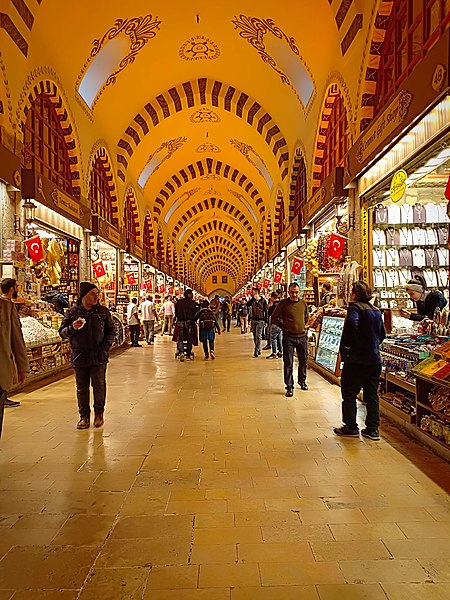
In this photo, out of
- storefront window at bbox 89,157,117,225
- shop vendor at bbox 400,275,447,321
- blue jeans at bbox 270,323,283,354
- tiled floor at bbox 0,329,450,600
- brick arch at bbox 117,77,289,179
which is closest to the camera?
tiled floor at bbox 0,329,450,600

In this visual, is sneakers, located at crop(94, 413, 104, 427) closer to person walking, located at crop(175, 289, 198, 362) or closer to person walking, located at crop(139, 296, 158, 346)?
person walking, located at crop(175, 289, 198, 362)

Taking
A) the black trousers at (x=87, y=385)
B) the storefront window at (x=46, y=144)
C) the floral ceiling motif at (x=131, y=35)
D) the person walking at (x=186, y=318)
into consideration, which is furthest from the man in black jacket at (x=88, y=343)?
the floral ceiling motif at (x=131, y=35)

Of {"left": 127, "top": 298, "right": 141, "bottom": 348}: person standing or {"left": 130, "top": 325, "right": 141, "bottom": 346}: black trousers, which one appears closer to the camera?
{"left": 127, "top": 298, "right": 141, "bottom": 348}: person standing

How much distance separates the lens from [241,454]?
3.93 meters

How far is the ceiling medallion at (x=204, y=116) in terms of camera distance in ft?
49.1

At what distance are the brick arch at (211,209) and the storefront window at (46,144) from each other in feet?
53.2

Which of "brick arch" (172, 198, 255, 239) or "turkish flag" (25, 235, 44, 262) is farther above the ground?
"brick arch" (172, 198, 255, 239)

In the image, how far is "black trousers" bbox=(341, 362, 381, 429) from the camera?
169 inches

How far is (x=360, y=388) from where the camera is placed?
437cm

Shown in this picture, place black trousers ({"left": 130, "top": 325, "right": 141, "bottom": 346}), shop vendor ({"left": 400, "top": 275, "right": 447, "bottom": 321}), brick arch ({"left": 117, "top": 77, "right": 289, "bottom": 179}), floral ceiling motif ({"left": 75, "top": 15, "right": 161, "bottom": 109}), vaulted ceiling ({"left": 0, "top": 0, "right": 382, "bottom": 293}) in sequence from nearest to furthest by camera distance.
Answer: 1. shop vendor ({"left": 400, "top": 275, "right": 447, "bottom": 321})
2. vaulted ceiling ({"left": 0, "top": 0, "right": 382, "bottom": 293})
3. floral ceiling motif ({"left": 75, "top": 15, "right": 161, "bottom": 109})
4. brick arch ({"left": 117, "top": 77, "right": 289, "bottom": 179})
5. black trousers ({"left": 130, "top": 325, "right": 141, "bottom": 346})

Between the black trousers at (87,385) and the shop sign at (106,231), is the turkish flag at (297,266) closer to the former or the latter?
the shop sign at (106,231)

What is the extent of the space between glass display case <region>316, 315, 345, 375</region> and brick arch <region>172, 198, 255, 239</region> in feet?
62.6

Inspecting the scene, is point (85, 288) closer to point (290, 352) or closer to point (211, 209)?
point (290, 352)

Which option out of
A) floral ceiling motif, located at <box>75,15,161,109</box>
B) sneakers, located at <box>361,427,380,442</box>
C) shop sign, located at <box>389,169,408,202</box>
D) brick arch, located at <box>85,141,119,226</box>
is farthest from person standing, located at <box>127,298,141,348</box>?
sneakers, located at <box>361,427,380,442</box>
